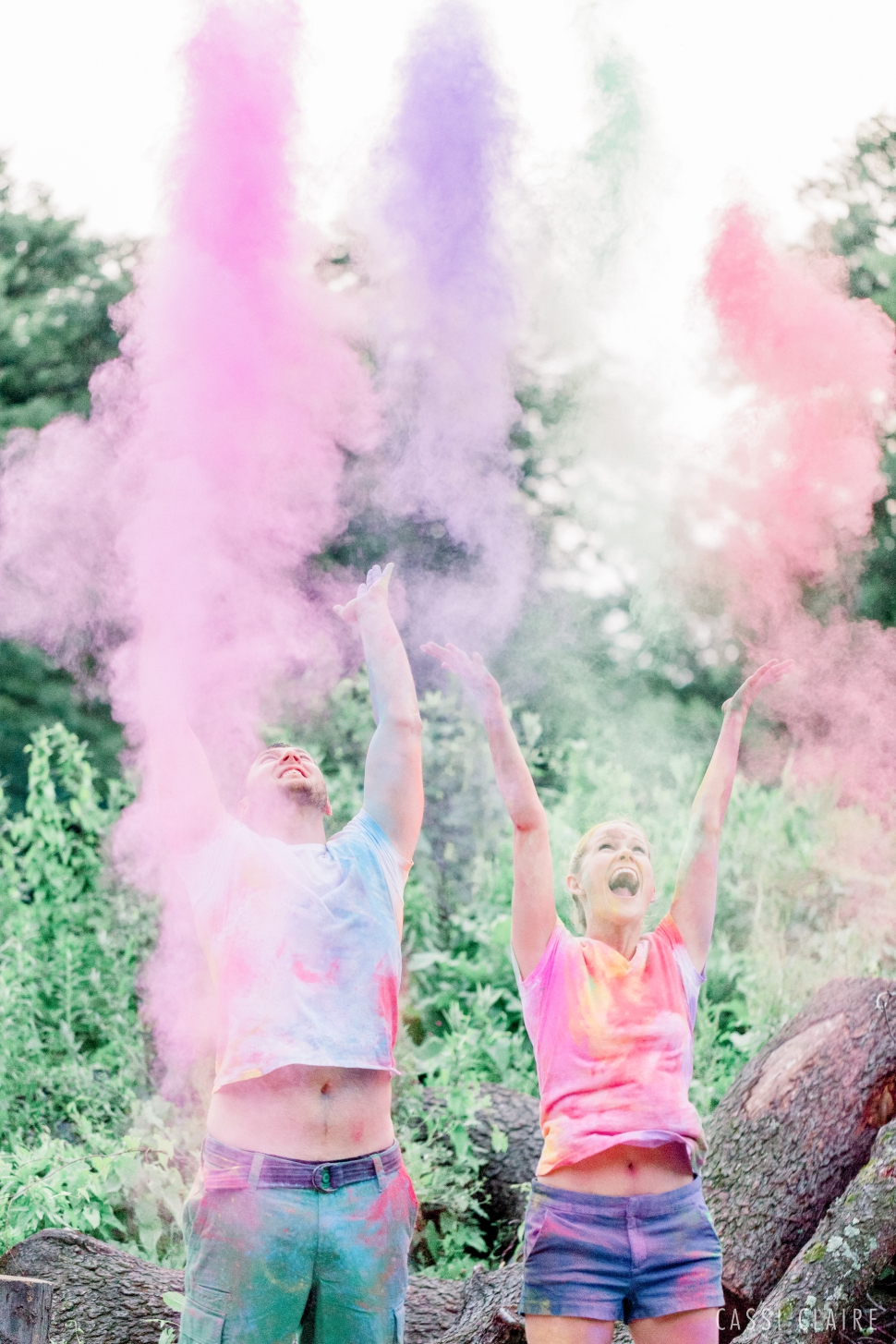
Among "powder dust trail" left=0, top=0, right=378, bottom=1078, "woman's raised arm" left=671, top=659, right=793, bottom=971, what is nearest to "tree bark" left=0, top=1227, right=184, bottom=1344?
"powder dust trail" left=0, top=0, right=378, bottom=1078

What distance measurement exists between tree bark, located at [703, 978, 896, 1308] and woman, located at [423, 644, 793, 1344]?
98 centimetres

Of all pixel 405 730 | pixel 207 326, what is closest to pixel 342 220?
pixel 207 326

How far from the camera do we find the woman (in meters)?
2.41

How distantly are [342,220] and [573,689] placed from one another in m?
3.48

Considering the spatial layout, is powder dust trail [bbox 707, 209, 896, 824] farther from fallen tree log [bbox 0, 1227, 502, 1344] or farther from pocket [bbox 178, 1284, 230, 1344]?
pocket [bbox 178, 1284, 230, 1344]

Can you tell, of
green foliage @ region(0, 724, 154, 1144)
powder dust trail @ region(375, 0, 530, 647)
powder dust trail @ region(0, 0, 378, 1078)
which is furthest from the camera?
green foliage @ region(0, 724, 154, 1144)

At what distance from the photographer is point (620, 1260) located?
2.41m

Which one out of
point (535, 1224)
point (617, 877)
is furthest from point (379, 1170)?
point (617, 877)

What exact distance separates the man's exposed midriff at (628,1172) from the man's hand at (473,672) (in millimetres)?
1030

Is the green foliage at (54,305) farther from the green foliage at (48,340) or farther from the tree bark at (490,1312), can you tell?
the tree bark at (490,1312)

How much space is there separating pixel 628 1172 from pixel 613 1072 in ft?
0.67

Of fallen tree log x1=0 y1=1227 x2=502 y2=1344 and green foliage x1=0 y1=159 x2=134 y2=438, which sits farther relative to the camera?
green foliage x1=0 y1=159 x2=134 y2=438

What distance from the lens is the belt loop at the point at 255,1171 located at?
2.34 meters

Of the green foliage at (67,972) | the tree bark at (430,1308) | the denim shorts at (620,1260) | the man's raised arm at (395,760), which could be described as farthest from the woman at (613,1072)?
the green foliage at (67,972)
